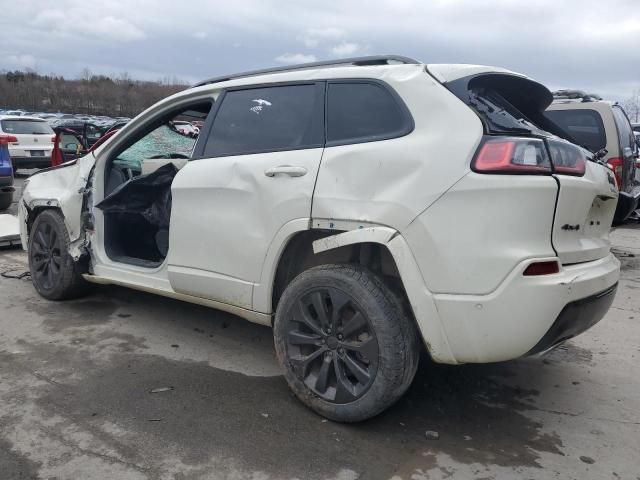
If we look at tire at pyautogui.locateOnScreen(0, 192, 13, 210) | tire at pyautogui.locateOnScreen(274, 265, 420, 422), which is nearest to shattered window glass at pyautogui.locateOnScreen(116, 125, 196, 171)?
tire at pyautogui.locateOnScreen(274, 265, 420, 422)

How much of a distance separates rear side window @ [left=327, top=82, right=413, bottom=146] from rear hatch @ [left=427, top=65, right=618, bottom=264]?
27 centimetres

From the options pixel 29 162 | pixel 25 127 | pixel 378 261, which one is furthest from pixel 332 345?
pixel 25 127

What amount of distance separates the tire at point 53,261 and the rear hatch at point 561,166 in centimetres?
338

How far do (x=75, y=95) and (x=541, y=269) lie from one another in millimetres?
71430

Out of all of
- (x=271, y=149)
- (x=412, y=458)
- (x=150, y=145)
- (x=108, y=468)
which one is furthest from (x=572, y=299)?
(x=150, y=145)

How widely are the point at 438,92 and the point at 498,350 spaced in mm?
1280

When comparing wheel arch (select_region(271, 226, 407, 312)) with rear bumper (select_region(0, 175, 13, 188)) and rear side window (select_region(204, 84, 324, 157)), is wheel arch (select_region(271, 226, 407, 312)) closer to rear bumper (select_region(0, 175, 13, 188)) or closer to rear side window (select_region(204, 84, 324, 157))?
rear side window (select_region(204, 84, 324, 157))

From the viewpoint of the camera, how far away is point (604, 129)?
22.9 ft

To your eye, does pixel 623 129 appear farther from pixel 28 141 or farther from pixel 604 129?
pixel 28 141

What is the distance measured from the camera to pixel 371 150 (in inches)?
115

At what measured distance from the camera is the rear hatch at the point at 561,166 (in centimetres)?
268

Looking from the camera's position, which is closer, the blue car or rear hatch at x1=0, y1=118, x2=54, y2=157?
the blue car

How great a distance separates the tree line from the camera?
60.6m

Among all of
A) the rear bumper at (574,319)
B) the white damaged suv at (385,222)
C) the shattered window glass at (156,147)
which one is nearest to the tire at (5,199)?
→ the shattered window glass at (156,147)
